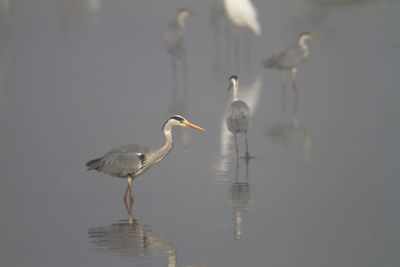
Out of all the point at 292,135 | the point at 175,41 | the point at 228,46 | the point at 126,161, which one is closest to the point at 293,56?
the point at 175,41

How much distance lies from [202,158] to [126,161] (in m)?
2.83

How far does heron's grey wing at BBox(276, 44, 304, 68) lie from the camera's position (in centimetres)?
1803

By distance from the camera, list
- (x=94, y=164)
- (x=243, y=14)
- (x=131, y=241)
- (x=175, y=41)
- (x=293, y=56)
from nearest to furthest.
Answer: (x=131, y=241) → (x=94, y=164) → (x=293, y=56) → (x=175, y=41) → (x=243, y=14)

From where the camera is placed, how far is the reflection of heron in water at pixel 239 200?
29.6 ft

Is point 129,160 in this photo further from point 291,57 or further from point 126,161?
point 291,57

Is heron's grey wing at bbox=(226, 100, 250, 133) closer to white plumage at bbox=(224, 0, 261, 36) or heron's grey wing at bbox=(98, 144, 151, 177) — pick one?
heron's grey wing at bbox=(98, 144, 151, 177)

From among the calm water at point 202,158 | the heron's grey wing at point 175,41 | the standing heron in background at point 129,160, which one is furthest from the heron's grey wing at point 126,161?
the heron's grey wing at point 175,41

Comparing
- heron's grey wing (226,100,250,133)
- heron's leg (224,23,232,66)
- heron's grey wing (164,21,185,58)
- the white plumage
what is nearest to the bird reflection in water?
heron's grey wing (226,100,250,133)

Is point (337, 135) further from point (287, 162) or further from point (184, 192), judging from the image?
point (184, 192)

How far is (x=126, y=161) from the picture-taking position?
9820 mm

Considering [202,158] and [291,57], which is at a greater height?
[291,57]

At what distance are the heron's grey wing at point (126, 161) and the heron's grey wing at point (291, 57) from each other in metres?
8.69

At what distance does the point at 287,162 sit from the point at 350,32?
56.8 feet

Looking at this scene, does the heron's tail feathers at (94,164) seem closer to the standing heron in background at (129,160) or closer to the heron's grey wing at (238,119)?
the standing heron in background at (129,160)
